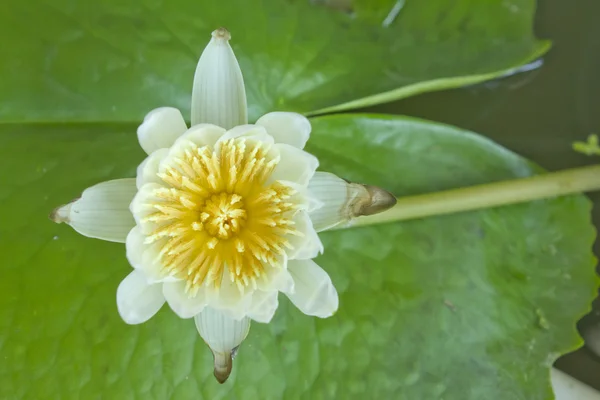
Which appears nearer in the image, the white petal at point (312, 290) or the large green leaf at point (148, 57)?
the white petal at point (312, 290)

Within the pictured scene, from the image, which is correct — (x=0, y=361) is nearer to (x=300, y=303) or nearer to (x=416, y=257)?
(x=300, y=303)

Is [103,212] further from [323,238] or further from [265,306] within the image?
[323,238]

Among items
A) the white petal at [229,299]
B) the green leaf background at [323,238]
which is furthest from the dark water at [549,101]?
the white petal at [229,299]

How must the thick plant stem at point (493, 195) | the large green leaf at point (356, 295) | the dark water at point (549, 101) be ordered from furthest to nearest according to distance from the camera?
1. the dark water at point (549, 101)
2. the thick plant stem at point (493, 195)
3. the large green leaf at point (356, 295)

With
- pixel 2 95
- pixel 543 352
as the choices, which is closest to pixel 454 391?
pixel 543 352

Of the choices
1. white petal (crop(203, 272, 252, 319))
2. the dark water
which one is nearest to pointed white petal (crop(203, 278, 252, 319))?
white petal (crop(203, 272, 252, 319))

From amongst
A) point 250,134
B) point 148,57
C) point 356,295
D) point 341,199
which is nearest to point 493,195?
point 356,295

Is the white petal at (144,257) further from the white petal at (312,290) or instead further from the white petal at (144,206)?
the white petal at (312,290)
